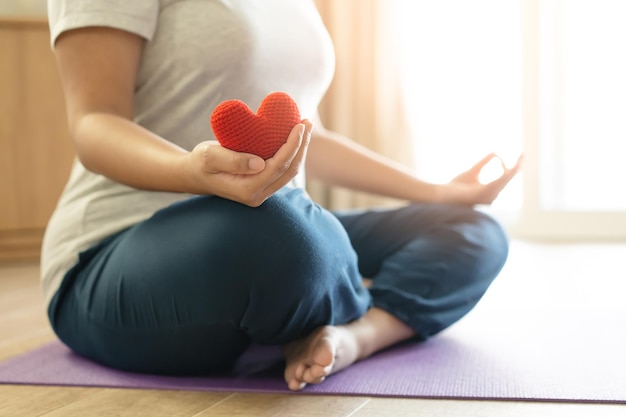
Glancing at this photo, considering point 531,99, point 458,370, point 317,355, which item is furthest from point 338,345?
point 531,99

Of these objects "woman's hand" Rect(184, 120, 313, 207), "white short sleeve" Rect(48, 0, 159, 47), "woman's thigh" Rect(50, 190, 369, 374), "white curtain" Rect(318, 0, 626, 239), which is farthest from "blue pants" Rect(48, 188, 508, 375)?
"white curtain" Rect(318, 0, 626, 239)

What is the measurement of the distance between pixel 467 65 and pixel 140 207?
2284mm

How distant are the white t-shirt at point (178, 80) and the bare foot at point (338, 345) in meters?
0.25

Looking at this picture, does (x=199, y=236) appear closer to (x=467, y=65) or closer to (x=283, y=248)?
(x=283, y=248)

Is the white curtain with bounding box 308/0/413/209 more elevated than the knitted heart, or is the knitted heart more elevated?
the knitted heart

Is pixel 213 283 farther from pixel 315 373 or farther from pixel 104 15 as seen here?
pixel 104 15

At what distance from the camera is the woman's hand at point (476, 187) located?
1.23m

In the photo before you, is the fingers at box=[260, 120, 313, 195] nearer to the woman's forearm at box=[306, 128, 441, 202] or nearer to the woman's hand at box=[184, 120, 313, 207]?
the woman's hand at box=[184, 120, 313, 207]

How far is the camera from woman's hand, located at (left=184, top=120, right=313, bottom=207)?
70cm

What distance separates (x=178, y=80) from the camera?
1.00m

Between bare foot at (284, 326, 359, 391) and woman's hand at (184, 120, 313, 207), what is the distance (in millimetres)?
232

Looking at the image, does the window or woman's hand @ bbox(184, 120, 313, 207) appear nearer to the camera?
woman's hand @ bbox(184, 120, 313, 207)

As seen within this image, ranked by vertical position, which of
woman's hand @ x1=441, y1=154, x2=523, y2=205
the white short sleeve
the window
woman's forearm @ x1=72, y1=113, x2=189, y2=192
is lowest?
the window

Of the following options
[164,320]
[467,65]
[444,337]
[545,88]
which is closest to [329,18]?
[467,65]
